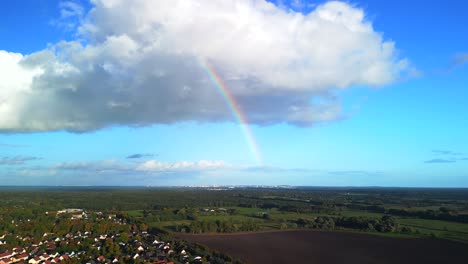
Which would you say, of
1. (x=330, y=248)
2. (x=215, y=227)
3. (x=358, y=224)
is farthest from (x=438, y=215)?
(x=215, y=227)

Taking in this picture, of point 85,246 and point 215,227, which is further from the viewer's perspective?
point 215,227

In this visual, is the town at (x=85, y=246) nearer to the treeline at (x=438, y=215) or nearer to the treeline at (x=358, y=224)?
the treeline at (x=358, y=224)

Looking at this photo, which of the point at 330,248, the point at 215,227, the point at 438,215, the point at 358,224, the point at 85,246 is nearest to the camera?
the point at 85,246

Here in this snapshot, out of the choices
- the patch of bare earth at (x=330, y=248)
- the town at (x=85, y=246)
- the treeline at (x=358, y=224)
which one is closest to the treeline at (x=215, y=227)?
the patch of bare earth at (x=330, y=248)

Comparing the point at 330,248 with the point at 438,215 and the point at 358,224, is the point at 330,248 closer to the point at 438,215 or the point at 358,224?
the point at 358,224

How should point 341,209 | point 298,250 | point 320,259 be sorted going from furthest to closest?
1. point 341,209
2. point 298,250
3. point 320,259

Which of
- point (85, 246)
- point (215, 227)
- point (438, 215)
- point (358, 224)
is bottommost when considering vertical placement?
point (85, 246)

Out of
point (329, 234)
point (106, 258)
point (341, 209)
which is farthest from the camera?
point (341, 209)

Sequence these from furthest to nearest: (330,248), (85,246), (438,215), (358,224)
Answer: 1. (438,215)
2. (358,224)
3. (330,248)
4. (85,246)

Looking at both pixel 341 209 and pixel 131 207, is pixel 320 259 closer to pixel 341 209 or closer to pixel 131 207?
pixel 341 209

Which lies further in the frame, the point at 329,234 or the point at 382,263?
the point at 329,234

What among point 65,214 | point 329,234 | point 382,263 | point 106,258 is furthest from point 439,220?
point 65,214
